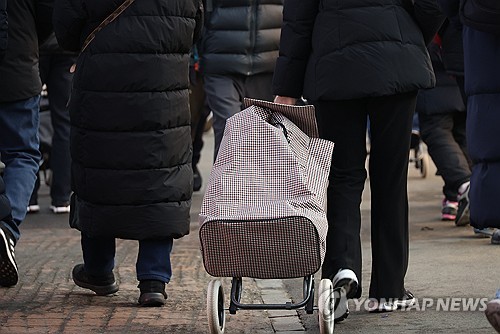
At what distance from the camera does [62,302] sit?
23.2ft

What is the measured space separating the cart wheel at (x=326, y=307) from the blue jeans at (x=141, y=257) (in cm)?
140

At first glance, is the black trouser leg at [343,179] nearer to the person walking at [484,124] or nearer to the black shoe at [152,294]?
the person walking at [484,124]

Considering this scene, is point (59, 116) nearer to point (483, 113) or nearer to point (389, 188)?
point (389, 188)

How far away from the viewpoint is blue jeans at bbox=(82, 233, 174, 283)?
698cm

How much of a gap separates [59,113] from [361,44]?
543 cm

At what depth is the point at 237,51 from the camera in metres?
10.7

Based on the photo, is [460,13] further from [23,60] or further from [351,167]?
[23,60]

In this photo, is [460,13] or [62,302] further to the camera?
[62,302]

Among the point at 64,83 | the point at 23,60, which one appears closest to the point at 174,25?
the point at 23,60

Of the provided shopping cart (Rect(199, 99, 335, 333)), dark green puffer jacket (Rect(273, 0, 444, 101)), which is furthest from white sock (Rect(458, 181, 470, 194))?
shopping cart (Rect(199, 99, 335, 333))

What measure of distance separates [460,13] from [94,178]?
7.42 feet

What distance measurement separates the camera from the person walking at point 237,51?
34.9 feet

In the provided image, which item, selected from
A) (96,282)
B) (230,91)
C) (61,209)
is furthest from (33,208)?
(96,282)

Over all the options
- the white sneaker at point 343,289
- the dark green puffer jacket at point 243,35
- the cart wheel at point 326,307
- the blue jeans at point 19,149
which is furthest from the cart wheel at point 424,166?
the cart wheel at point 326,307
